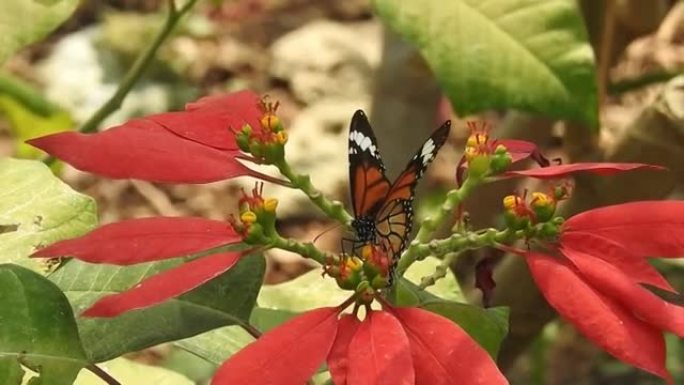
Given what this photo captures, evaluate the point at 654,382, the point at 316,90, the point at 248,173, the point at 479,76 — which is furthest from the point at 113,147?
the point at 316,90

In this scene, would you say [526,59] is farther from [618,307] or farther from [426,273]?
[618,307]

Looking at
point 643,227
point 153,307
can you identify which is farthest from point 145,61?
point 643,227

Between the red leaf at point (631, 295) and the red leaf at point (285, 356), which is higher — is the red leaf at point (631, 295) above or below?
above

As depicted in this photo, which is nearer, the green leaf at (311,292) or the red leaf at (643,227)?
the red leaf at (643,227)

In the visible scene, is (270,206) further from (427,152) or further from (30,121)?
(30,121)

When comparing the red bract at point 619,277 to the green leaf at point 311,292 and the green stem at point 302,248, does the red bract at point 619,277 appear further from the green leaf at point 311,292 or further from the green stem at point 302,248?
the green leaf at point 311,292

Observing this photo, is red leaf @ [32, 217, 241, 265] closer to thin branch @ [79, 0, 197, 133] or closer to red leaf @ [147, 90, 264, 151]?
red leaf @ [147, 90, 264, 151]

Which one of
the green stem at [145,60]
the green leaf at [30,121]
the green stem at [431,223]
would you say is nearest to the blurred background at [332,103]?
the green leaf at [30,121]
